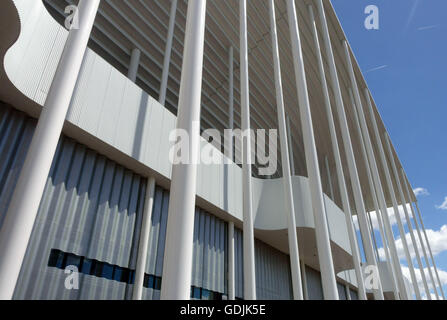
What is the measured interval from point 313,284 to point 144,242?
7.61 metres

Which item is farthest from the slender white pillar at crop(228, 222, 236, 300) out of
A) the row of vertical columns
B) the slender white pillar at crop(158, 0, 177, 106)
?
the slender white pillar at crop(158, 0, 177, 106)

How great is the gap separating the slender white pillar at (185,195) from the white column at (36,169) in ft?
2.50

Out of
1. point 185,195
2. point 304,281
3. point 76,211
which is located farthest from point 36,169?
point 304,281

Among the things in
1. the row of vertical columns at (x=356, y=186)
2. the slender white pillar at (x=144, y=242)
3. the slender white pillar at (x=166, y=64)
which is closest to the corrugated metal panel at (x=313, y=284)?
the row of vertical columns at (x=356, y=186)

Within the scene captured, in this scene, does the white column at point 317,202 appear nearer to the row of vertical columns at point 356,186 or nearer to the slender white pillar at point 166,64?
the row of vertical columns at point 356,186

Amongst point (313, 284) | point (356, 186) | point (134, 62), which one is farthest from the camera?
point (313, 284)

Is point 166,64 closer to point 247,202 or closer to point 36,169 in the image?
point 247,202

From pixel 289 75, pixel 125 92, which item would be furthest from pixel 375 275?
pixel 289 75

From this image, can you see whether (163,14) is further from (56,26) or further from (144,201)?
(144,201)

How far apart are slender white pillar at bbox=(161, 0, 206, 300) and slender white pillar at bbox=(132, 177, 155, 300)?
3121 millimetres

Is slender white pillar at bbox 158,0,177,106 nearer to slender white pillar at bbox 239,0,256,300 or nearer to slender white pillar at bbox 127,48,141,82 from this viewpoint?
slender white pillar at bbox 127,48,141,82

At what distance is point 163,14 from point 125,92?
11.2 ft

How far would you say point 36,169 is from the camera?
179cm

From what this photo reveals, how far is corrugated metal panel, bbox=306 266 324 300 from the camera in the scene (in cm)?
995
